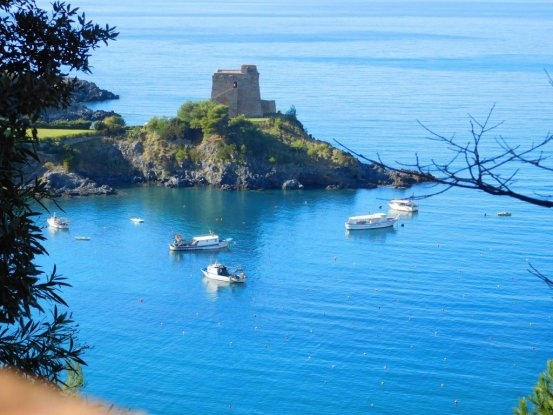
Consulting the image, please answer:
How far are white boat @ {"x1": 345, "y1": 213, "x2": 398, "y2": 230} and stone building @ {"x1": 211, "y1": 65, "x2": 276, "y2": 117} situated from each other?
10.7 metres

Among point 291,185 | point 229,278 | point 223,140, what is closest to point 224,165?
point 223,140

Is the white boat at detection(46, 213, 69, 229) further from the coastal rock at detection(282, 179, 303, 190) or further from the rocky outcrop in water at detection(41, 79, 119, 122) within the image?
the coastal rock at detection(282, 179, 303, 190)

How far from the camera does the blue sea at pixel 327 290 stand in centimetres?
1894

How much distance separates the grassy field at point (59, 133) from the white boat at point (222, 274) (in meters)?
13.5

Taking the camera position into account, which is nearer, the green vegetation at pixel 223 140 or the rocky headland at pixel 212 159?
the rocky headland at pixel 212 159

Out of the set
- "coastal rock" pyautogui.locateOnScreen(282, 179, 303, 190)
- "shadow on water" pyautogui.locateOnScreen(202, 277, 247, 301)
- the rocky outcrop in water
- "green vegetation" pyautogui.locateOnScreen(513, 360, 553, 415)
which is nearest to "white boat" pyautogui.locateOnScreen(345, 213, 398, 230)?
A: "coastal rock" pyautogui.locateOnScreen(282, 179, 303, 190)

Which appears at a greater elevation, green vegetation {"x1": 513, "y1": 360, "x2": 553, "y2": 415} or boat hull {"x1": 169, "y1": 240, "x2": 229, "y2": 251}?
green vegetation {"x1": 513, "y1": 360, "x2": 553, "y2": 415}

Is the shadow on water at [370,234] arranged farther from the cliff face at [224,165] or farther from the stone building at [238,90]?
the stone building at [238,90]

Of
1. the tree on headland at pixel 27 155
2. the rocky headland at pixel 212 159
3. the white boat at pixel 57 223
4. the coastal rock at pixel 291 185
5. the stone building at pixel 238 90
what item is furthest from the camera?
the stone building at pixel 238 90

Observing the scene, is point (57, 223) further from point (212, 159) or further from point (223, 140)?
point (223, 140)

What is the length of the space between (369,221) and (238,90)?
38.4 ft

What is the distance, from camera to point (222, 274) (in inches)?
1093

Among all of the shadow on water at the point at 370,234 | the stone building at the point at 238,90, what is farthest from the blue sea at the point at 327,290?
the stone building at the point at 238,90

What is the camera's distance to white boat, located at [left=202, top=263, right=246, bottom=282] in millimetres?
27578
